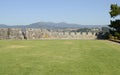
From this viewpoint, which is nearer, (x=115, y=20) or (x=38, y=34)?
(x=115, y=20)

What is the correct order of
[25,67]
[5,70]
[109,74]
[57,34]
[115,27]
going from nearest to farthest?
[109,74] → [5,70] → [25,67] → [115,27] → [57,34]

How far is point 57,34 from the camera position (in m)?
35.8

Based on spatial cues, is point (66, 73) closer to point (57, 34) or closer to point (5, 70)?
point (5, 70)

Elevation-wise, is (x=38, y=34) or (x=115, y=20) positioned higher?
(x=115, y=20)

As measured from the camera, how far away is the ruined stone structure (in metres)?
34.2

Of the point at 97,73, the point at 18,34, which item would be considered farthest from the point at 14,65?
the point at 18,34

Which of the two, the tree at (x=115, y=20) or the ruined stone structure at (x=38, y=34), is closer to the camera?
the tree at (x=115, y=20)

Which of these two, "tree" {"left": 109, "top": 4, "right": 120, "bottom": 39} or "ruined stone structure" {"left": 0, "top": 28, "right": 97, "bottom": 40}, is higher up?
"tree" {"left": 109, "top": 4, "right": 120, "bottom": 39}

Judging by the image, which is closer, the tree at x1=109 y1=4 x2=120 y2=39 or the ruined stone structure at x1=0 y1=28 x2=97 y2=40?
the tree at x1=109 y1=4 x2=120 y2=39

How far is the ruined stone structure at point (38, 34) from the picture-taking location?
34219 millimetres

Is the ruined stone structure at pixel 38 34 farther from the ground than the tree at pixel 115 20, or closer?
closer

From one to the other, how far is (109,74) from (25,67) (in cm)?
292

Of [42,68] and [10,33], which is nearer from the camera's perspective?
[42,68]

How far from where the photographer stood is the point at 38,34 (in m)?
35.4
